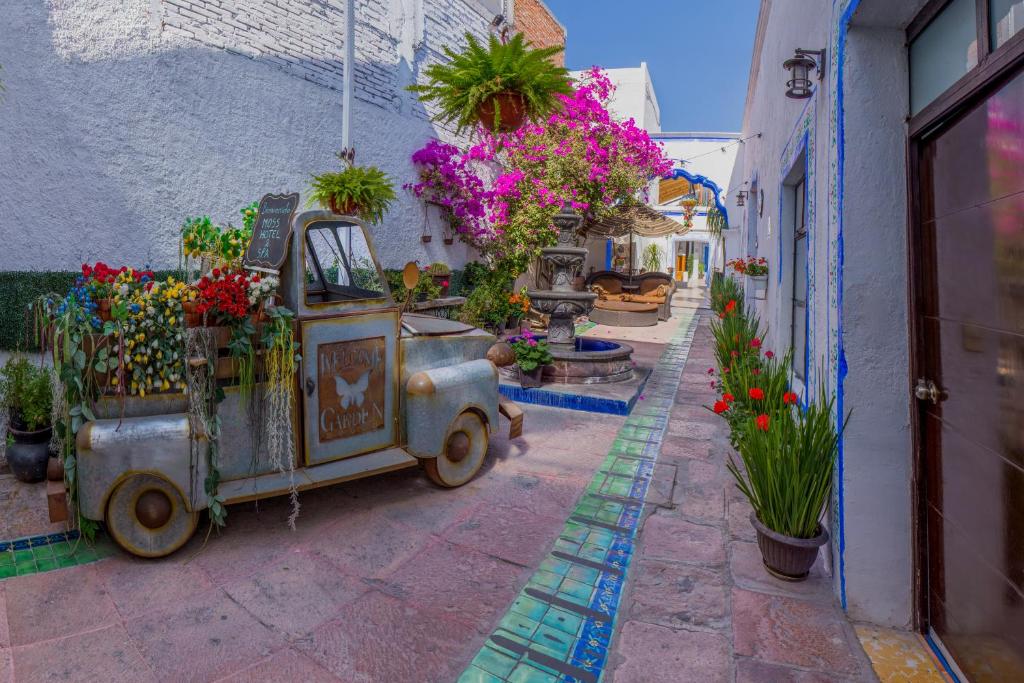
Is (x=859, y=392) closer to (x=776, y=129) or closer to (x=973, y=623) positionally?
(x=973, y=623)

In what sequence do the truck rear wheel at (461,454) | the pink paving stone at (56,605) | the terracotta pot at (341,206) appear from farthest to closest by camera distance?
the terracotta pot at (341,206), the truck rear wheel at (461,454), the pink paving stone at (56,605)

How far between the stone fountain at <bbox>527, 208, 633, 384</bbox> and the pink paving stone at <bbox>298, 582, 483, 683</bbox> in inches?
180

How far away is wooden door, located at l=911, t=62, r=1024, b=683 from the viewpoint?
185 cm

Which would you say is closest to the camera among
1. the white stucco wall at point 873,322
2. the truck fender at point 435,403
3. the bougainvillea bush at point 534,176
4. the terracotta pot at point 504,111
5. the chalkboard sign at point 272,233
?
the white stucco wall at point 873,322

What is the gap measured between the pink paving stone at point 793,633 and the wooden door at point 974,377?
1.23 feet

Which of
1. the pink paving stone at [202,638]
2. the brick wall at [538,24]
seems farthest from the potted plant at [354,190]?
the brick wall at [538,24]

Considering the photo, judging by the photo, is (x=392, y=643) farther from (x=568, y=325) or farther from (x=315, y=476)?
(x=568, y=325)

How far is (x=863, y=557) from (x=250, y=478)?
→ 123 inches

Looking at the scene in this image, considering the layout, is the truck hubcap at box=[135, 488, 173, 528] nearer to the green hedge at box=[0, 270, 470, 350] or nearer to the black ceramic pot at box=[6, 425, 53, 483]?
the black ceramic pot at box=[6, 425, 53, 483]

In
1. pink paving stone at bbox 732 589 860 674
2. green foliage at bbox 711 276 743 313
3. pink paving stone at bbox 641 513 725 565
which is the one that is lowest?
pink paving stone at bbox 732 589 860 674

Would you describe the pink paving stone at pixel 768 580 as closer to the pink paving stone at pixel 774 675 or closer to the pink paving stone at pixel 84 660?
the pink paving stone at pixel 774 675

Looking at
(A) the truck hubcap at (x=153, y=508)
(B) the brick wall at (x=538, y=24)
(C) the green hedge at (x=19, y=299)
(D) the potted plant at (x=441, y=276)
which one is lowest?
(A) the truck hubcap at (x=153, y=508)

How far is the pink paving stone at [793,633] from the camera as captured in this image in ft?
7.70

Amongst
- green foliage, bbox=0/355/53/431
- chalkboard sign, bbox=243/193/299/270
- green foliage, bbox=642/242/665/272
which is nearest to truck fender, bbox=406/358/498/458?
chalkboard sign, bbox=243/193/299/270
